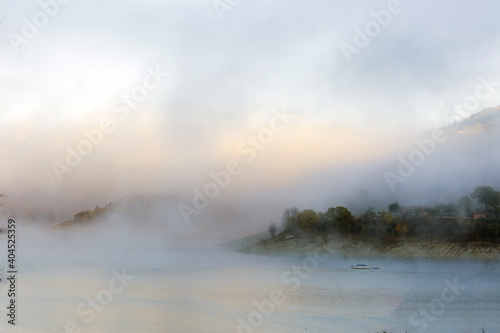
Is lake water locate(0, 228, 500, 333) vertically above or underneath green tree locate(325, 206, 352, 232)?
underneath

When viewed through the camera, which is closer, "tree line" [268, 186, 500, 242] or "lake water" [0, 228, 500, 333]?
"lake water" [0, 228, 500, 333]

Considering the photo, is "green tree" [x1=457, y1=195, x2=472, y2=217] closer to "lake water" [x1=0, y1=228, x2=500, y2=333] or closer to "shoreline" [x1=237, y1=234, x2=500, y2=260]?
"shoreline" [x1=237, y1=234, x2=500, y2=260]

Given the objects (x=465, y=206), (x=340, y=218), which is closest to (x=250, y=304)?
(x=340, y=218)

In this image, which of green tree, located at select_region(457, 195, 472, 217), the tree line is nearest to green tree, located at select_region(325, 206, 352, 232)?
the tree line

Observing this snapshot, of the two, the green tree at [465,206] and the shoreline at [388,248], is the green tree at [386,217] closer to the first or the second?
the shoreline at [388,248]

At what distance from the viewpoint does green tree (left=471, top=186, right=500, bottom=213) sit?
73.7 m

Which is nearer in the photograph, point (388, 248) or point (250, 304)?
point (250, 304)

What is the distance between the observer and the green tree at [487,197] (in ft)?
242

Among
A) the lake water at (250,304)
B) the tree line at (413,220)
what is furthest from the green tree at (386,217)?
the lake water at (250,304)

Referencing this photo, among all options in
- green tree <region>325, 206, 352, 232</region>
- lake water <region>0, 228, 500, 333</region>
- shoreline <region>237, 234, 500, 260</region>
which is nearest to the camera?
lake water <region>0, 228, 500, 333</region>

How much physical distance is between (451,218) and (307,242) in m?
23.3

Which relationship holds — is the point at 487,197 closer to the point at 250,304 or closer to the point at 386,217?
the point at 386,217

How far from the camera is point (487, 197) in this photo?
74.4m

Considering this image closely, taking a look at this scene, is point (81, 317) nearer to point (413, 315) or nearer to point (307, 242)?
point (413, 315)
